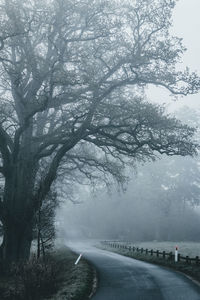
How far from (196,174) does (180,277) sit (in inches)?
2296

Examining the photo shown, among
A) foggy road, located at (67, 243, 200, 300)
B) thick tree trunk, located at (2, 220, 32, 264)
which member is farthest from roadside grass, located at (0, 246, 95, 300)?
thick tree trunk, located at (2, 220, 32, 264)

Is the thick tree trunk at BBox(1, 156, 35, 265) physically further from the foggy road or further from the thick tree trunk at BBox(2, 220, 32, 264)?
the foggy road

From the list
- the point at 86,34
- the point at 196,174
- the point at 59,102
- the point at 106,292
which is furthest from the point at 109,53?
the point at 196,174

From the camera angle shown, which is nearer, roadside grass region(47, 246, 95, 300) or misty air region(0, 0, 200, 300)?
roadside grass region(47, 246, 95, 300)

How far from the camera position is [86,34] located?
24.2 meters

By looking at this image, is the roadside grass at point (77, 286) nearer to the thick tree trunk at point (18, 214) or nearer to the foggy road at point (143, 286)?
the foggy road at point (143, 286)

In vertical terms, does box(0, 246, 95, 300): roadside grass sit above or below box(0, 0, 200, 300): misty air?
below

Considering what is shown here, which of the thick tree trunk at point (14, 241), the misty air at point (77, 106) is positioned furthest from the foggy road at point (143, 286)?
the thick tree trunk at point (14, 241)

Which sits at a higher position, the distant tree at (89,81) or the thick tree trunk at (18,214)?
the distant tree at (89,81)

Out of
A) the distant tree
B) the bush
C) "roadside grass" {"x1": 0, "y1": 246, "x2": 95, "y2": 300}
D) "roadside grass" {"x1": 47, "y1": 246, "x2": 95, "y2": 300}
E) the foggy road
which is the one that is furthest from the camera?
the distant tree

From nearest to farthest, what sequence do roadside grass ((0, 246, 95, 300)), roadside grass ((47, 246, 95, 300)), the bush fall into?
roadside grass ((47, 246, 95, 300))
roadside grass ((0, 246, 95, 300))
the bush

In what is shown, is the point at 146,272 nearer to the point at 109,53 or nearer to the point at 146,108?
the point at 146,108

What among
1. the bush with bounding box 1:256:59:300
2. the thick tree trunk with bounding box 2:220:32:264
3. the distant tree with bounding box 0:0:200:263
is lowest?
the bush with bounding box 1:256:59:300

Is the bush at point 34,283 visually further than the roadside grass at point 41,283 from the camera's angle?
Yes
